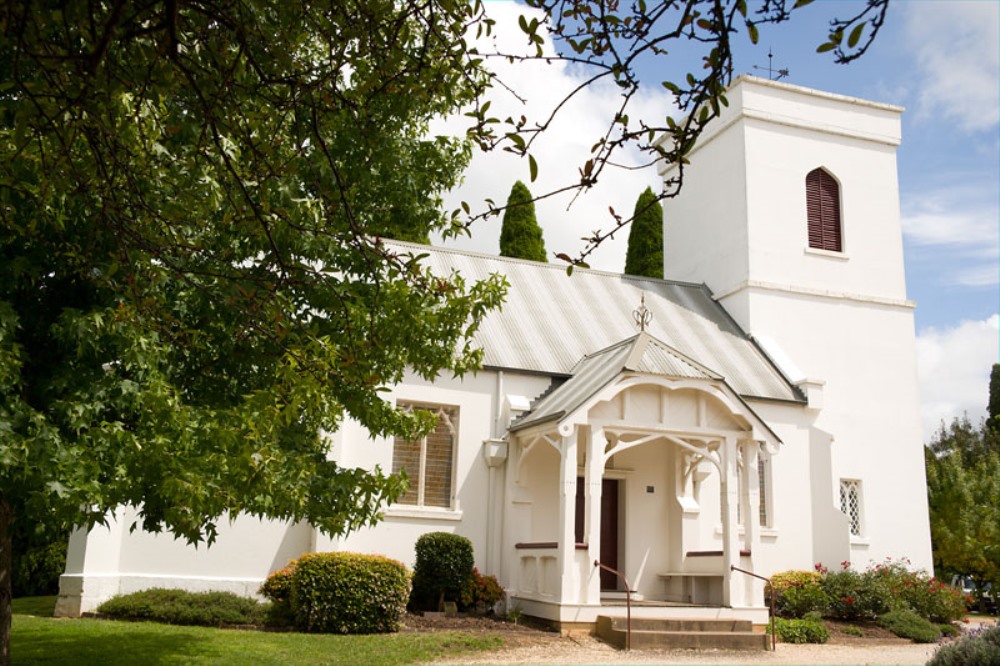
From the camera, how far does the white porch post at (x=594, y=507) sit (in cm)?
1521

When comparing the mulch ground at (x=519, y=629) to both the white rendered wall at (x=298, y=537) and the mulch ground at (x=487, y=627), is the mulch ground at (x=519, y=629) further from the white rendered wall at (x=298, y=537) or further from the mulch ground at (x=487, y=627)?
the white rendered wall at (x=298, y=537)

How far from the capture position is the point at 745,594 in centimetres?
1614

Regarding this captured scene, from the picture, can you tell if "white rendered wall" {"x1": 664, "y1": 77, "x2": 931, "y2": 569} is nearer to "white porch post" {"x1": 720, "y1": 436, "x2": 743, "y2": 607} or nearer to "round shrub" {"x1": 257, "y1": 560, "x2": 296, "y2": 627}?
"white porch post" {"x1": 720, "y1": 436, "x2": 743, "y2": 607}

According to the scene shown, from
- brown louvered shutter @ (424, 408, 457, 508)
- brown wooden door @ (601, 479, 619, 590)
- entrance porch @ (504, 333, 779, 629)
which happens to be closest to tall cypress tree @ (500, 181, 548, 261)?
entrance porch @ (504, 333, 779, 629)

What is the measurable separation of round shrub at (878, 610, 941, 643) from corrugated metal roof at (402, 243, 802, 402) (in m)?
5.11

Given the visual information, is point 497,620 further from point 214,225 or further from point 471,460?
point 214,225

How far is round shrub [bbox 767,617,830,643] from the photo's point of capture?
16094mm

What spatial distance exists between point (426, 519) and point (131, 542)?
5273 millimetres

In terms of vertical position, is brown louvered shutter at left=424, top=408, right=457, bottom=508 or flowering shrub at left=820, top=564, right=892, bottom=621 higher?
brown louvered shutter at left=424, top=408, right=457, bottom=508

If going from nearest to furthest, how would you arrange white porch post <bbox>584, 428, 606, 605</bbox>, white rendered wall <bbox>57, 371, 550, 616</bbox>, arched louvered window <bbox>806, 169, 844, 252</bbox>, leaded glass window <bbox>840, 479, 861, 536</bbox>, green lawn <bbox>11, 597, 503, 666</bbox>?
1. green lawn <bbox>11, 597, 503, 666</bbox>
2. white porch post <bbox>584, 428, 606, 605</bbox>
3. white rendered wall <bbox>57, 371, 550, 616</bbox>
4. leaded glass window <bbox>840, 479, 861, 536</bbox>
5. arched louvered window <bbox>806, 169, 844, 252</bbox>

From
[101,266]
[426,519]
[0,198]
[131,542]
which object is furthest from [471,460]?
[0,198]

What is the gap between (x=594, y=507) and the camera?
15523 mm

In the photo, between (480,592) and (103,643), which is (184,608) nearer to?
(103,643)

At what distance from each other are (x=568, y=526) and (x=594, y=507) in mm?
571
